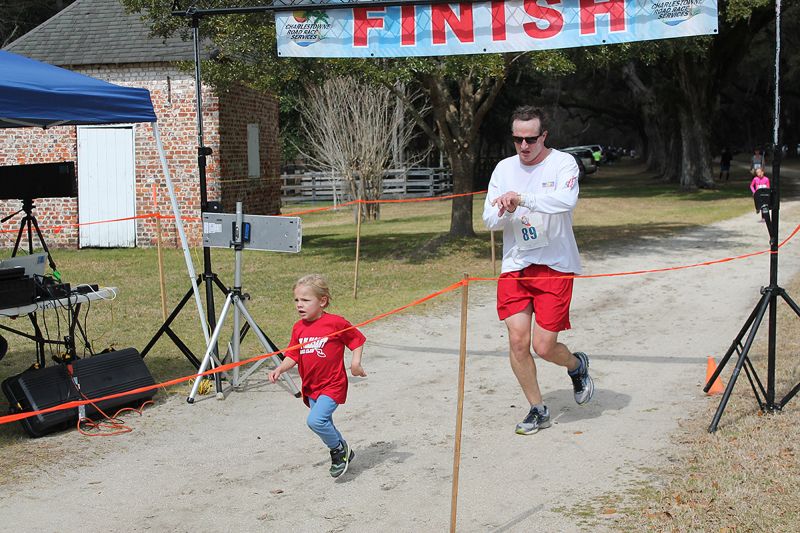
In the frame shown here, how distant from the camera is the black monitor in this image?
8.47 metres

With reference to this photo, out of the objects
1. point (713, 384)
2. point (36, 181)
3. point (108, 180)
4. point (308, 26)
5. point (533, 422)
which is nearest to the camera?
point (533, 422)

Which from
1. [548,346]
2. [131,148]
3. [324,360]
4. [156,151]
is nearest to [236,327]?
[324,360]

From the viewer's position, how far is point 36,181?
8.56m

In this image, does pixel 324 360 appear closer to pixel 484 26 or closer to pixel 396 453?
pixel 396 453

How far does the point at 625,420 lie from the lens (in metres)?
6.72

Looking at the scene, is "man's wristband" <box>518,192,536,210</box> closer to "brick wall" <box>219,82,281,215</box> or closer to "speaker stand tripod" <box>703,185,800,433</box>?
"speaker stand tripod" <box>703,185,800,433</box>

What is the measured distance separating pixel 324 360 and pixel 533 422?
1.59m

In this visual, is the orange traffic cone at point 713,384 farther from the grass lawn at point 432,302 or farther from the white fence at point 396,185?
the white fence at point 396,185

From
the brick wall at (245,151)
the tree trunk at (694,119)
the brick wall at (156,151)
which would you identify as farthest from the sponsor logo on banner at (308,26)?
the tree trunk at (694,119)

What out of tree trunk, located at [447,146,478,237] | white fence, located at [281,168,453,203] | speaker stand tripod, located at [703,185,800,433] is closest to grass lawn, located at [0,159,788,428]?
tree trunk, located at [447,146,478,237]

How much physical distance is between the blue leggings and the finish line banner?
3.47 meters

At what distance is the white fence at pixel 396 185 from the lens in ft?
125

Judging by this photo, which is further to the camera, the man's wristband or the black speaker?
the black speaker

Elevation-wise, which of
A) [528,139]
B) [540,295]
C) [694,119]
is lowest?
[540,295]
